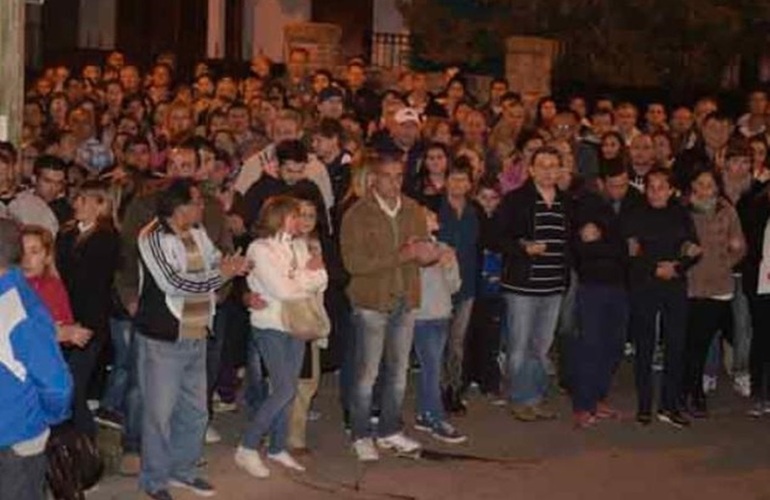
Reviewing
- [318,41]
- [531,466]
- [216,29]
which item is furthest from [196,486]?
[216,29]

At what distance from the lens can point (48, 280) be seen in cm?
926

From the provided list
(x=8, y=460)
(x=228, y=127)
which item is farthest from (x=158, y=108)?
(x=8, y=460)

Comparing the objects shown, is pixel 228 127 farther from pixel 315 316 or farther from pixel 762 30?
pixel 762 30

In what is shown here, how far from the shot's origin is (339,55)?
2523 cm

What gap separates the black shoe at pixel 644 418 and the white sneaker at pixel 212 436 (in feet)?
9.43

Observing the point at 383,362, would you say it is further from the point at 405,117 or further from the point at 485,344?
the point at 405,117

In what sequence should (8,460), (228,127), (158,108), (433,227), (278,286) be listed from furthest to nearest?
1. (158,108)
2. (228,127)
3. (433,227)
4. (278,286)
5. (8,460)

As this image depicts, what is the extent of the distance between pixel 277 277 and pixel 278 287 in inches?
2.2

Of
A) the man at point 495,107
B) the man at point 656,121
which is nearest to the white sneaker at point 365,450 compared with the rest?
the man at point 495,107

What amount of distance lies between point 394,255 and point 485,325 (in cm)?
189

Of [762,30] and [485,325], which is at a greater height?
[762,30]

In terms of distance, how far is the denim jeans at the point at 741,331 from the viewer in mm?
13023

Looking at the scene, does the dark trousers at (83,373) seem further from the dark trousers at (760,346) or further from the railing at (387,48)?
the railing at (387,48)

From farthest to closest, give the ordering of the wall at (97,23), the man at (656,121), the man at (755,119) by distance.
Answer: the wall at (97,23) < the man at (755,119) < the man at (656,121)
